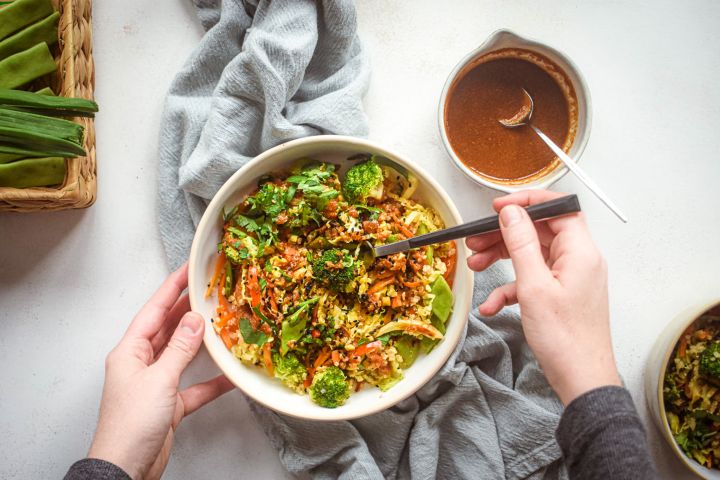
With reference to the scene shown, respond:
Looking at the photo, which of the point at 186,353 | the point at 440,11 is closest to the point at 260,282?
the point at 186,353

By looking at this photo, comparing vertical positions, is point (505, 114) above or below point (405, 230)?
above

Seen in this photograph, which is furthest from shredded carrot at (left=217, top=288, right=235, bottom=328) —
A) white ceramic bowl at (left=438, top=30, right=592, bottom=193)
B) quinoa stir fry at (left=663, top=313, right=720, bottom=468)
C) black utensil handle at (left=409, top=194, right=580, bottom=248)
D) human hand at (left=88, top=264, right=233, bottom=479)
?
quinoa stir fry at (left=663, top=313, right=720, bottom=468)

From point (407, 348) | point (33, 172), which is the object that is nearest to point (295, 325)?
point (407, 348)

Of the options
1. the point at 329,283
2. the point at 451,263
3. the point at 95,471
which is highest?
the point at 451,263

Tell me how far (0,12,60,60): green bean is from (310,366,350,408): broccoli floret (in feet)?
5.87

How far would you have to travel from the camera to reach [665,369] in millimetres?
2254

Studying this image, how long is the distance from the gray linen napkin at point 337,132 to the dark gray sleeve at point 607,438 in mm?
703

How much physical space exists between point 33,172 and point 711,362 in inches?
116

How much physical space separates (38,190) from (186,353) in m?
0.89

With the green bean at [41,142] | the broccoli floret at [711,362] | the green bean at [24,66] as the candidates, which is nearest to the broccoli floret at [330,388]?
the green bean at [41,142]

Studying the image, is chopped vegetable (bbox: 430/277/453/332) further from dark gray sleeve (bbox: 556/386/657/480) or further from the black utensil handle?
dark gray sleeve (bbox: 556/386/657/480)

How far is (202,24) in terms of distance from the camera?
240 cm

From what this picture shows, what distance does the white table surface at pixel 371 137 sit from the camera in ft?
8.00

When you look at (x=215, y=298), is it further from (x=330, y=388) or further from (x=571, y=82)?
(x=571, y=82)
